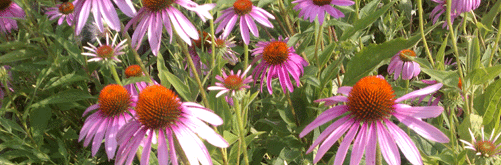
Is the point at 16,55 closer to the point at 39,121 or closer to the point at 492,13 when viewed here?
the point at 39,121

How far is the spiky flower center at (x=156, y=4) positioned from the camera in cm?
90

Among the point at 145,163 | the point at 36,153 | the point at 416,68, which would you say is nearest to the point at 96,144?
the point at 145,163

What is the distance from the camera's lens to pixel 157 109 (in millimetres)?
770

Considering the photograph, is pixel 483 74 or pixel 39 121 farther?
pixel 39 121

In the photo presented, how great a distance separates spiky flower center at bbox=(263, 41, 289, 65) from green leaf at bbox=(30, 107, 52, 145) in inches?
37.6

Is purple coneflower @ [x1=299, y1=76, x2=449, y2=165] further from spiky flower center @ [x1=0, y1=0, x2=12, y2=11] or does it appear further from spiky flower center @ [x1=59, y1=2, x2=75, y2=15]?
spiky flower center @ [x1=0, y1=0, x2=12, y2=11]

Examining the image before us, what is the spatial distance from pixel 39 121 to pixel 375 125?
1341mm

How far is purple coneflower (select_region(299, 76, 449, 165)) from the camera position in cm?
70

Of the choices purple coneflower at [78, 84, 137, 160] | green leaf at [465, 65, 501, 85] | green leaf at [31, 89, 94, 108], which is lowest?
green leaf at [31, 89, 94, 108]

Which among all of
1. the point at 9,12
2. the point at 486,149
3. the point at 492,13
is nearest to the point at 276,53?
the point at 486,149

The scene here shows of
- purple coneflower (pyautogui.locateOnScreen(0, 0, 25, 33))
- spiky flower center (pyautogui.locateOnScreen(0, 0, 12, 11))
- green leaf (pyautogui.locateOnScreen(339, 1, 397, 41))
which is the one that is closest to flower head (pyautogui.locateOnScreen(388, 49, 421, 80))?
green leaf (pyautogui.locateOnScreen(339, 1, 397, 41))

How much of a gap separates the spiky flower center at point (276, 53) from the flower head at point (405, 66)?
0.36 metres

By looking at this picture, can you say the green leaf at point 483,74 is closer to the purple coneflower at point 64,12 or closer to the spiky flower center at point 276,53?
the spiky flower center at point 276,53

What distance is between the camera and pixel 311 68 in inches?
45.4
